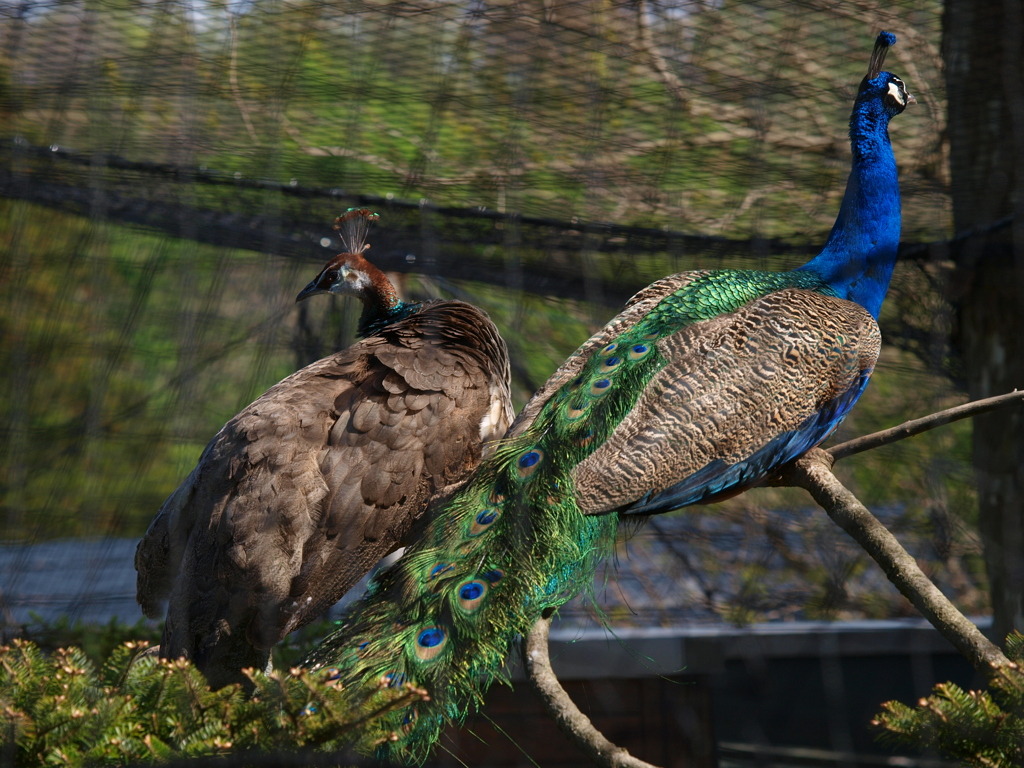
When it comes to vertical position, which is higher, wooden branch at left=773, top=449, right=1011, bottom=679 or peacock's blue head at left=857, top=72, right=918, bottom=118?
peacock's blue head at left=857, top=72, right=918, bottom=118

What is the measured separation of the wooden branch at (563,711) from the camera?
1316mm

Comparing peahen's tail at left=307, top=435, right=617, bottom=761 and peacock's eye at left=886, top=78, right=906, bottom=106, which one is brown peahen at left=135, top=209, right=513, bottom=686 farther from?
peacock's eye at left=886, top=78, right=906, bottom=106

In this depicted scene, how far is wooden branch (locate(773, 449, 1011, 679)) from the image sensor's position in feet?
4.20

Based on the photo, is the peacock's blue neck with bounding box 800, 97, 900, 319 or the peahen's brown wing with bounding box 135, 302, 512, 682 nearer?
the peahen's brown wing with bounding box 135, 302, 512, 682

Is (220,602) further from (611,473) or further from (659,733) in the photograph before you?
(659,733)

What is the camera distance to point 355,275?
235 cm

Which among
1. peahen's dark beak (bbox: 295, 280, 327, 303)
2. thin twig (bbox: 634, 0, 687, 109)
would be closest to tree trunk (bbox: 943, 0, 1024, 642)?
thin twig (bbox: 634, 0, 687, 109)

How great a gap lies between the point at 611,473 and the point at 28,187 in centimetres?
174

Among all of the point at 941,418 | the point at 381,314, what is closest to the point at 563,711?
the point at 941,418

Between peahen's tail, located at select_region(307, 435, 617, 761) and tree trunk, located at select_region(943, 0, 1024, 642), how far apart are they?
51.7 inches

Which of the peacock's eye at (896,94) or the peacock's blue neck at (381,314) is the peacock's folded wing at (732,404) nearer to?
the peacock's eye at (896,94)

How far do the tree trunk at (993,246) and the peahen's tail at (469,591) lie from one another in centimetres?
131

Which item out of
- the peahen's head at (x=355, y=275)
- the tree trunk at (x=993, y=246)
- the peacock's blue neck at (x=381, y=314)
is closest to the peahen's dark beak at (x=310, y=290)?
the peahen's head at (x=355, y=275)

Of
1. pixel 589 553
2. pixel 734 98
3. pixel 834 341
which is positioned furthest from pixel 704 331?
pixel 734 98
